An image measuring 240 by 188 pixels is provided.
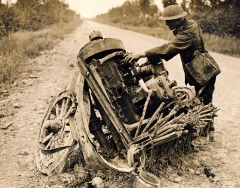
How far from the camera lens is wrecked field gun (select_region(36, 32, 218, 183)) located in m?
3.50

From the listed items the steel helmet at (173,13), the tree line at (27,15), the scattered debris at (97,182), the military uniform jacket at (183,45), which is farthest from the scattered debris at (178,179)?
the tree line at (27,15)

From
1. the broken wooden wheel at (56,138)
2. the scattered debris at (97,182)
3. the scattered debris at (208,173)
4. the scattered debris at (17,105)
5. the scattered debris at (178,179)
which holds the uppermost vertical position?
the broken wooden wheel at (56,138)

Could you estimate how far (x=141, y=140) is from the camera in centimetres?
351

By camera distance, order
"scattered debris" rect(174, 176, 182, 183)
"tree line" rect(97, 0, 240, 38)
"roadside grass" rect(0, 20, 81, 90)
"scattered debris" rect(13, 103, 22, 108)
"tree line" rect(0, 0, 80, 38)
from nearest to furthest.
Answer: "scattered debris" rect(174, 176, 182, 183)
"scattered debris" rect(13, 103, 22, 108)
"roadside grass" rect(0, 20, 81, 90)
"tree line" rect(0, 0, 80, 38)
"tree line" rect(97, 0, 240, 38)

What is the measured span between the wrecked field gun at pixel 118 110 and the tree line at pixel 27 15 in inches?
403

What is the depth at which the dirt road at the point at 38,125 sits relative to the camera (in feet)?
13.1

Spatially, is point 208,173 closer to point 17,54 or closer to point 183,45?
point 183,45

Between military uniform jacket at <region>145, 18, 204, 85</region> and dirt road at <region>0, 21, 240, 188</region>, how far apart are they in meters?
1.52

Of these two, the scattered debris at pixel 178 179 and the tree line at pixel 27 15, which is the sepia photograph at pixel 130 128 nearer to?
the scattered debris at pixel 178 179

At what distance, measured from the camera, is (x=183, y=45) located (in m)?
4.28

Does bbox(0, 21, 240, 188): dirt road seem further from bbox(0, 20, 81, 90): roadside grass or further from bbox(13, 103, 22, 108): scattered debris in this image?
bbox(0, 20, 81, 90): roadside grass

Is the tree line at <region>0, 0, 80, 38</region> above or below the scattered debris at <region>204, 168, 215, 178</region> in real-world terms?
above

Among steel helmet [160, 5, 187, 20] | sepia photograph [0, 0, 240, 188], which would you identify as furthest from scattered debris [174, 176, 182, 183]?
steel helmet [160, 5, 187, 20]

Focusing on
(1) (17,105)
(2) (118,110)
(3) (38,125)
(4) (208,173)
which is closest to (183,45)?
(2) (118,110)
